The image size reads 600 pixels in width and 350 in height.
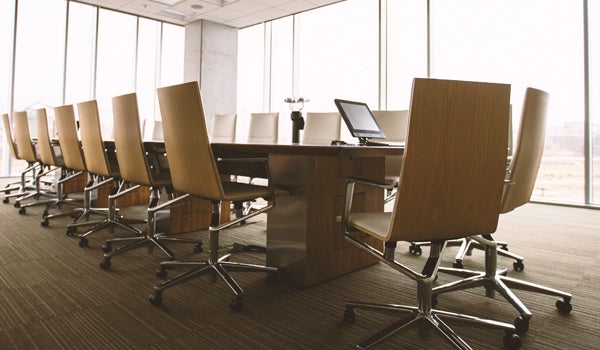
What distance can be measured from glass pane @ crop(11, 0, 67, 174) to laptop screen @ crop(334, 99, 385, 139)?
23.7ft

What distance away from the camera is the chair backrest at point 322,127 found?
411 centimetres

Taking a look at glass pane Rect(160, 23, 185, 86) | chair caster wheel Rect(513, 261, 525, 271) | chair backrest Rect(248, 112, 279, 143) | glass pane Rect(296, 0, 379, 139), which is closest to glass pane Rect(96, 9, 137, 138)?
glass pane Rect(160, 23, 185, 86)

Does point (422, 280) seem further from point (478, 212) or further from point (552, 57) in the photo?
point (552, 57)

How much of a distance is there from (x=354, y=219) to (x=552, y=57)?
215 inches

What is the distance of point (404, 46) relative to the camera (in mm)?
6559

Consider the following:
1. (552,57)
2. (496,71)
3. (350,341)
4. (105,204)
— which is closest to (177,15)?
(105,204)

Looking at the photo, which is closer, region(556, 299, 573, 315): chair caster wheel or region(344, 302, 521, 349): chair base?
region(344, 302, 521, 349): chair base

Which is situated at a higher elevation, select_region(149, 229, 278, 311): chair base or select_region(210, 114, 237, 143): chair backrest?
select_region(210, 114, 237, 143): chair backrest

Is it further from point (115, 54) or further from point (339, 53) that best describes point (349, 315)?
point (115, 54)

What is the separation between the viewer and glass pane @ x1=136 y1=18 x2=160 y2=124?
8820mm

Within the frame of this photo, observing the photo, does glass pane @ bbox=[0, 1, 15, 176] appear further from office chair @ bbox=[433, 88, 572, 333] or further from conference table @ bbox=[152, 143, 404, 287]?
office chair @ bbox=[433, 88, 572, 333]

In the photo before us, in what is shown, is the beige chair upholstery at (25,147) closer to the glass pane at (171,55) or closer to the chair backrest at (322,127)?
the chair backrest at (322,127)

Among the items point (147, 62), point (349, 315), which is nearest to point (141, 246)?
point (349, 315)

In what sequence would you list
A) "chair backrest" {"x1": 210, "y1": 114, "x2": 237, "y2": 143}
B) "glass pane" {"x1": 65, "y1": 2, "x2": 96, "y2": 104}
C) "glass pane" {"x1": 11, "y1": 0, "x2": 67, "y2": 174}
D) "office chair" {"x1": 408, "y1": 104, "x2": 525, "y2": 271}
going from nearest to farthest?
"office chair" {"x1": 408, "y1": 104, "x2": 525, "y2": 271} → "chair backrest" {"x1": 210, "y1": 114, "x2": 237, "y2": 143} → "glass pane" {"x1": 11, "y1": 0, "x2": 67, "y2": 174} → "glass pane" {"x1": 65, "y1": 2, "x2": 96, "y2": 104}
